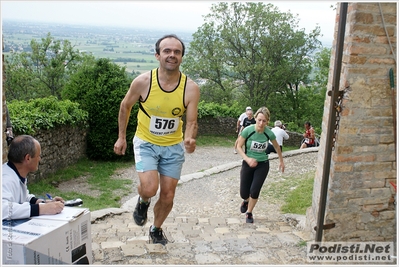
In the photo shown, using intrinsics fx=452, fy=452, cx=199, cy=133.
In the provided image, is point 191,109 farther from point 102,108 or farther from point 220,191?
point 102,108

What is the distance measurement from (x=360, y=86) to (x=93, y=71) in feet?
33.1

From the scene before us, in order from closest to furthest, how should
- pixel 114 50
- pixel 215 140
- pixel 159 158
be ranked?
pixel 159 158 < pixel 215 140 < pixel 114 50

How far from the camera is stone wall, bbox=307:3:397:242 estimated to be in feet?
13.0

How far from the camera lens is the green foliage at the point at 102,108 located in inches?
493

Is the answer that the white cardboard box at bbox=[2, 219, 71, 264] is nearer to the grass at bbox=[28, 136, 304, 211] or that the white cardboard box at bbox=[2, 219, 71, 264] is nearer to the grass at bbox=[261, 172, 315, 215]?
the grass at bbox=[261, 172, 315, 215]

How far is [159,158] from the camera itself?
444 cm

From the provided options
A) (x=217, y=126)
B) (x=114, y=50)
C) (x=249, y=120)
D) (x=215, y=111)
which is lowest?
(x=217, y=126)

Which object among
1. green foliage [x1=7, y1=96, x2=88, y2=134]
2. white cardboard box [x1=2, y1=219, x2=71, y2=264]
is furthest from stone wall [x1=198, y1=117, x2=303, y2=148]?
white cardboard box [x1=2, y1=219, x2=71, y2=264]

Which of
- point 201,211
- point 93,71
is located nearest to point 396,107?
point 201,211

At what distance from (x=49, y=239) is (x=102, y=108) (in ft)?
31.8

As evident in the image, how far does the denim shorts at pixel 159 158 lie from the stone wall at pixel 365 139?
1.49 metres

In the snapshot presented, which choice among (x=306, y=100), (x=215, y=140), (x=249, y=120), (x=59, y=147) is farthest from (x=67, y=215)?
(x=306, y=100)

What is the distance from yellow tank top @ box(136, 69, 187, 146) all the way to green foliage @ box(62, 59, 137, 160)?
8114 mm

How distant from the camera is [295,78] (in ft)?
101
